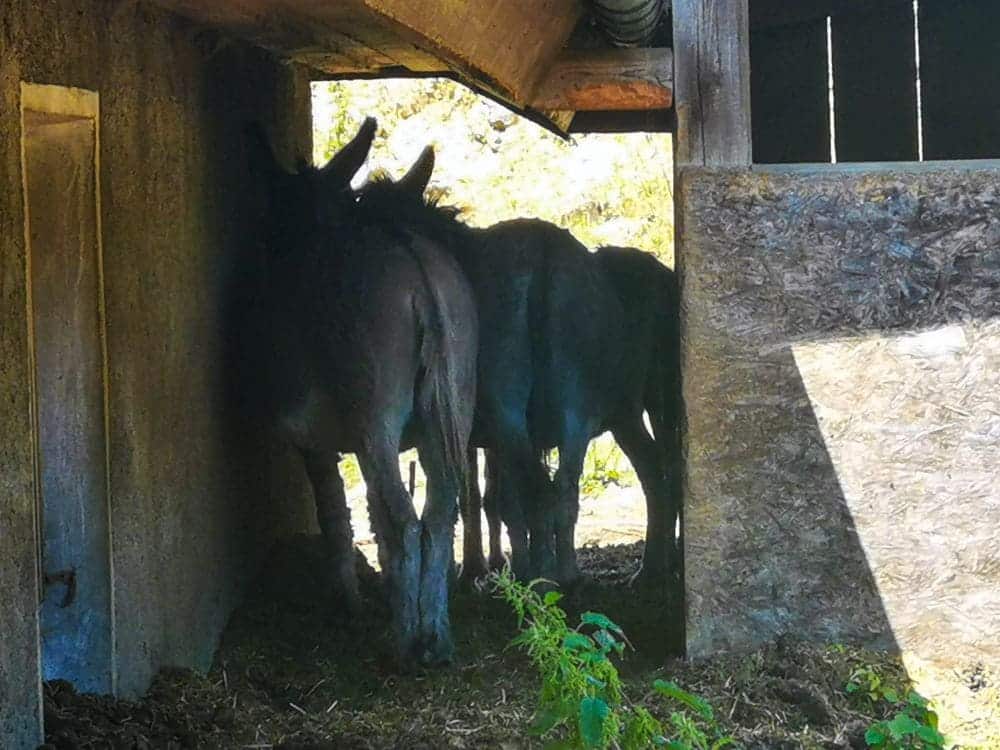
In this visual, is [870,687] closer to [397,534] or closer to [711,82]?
[397,534]

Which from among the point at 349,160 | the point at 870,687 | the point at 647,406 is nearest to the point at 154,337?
the point at 349,160

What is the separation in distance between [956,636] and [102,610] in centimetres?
353

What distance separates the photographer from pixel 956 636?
591 centimetres

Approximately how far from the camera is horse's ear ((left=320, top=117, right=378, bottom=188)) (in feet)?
23.4

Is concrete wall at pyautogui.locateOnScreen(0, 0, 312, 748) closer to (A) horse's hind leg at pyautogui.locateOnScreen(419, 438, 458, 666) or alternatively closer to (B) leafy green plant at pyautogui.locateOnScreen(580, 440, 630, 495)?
(A) horse's hind leg at pyautogui.locateOnScreen(419, 438, 458, 666)

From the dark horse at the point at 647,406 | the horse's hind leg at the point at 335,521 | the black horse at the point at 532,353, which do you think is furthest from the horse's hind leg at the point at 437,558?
the dark horse at the point at 647,406

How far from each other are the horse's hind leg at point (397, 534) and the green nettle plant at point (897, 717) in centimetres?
190

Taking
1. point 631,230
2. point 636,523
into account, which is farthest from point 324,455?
point 631,230

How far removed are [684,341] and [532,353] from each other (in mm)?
1581

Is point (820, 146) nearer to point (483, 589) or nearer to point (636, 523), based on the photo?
point (636, 523)

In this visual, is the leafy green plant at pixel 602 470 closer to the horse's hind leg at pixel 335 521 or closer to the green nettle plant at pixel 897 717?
the horse's hind leg at pixel 335 521

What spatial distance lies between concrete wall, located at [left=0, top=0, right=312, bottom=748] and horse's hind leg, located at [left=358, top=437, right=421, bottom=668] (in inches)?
31.5

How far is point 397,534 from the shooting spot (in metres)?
6.12

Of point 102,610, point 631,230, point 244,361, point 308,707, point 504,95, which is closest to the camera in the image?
point 102,610
